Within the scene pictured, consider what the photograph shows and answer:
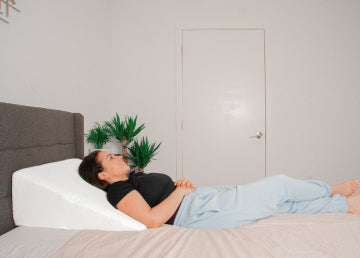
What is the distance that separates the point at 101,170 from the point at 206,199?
0.61 m

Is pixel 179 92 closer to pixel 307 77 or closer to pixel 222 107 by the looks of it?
pixel 222 107

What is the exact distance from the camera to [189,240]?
76cm

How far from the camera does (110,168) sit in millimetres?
1217

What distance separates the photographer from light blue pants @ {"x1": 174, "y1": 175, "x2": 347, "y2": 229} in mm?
996

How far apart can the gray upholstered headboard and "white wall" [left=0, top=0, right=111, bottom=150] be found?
0.22 m

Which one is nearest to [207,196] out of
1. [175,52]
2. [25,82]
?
[25,82]

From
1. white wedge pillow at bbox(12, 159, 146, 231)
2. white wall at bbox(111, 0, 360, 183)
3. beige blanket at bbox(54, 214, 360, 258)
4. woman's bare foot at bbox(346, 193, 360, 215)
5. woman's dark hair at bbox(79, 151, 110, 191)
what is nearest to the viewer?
beige blanket at bbox(54, 214, 360, 258)

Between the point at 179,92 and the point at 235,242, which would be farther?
the point at 179,92

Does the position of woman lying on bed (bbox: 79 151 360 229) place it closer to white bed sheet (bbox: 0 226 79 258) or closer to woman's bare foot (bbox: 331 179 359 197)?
woman's bare foot (bbox: 331 179 359 197)

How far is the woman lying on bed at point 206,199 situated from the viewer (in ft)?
3.23

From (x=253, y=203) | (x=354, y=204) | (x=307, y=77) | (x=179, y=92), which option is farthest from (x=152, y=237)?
(x=307, y=77)

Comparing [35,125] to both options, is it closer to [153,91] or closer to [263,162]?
[153,91]

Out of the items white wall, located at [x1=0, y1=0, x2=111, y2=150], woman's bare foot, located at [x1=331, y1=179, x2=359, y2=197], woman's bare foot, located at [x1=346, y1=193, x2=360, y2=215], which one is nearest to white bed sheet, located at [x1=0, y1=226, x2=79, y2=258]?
white wall, located at [x1=0, y1=0, x2=111, y2=150]

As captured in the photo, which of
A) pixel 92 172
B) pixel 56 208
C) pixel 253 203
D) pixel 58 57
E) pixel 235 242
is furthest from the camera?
pixel 58 57
